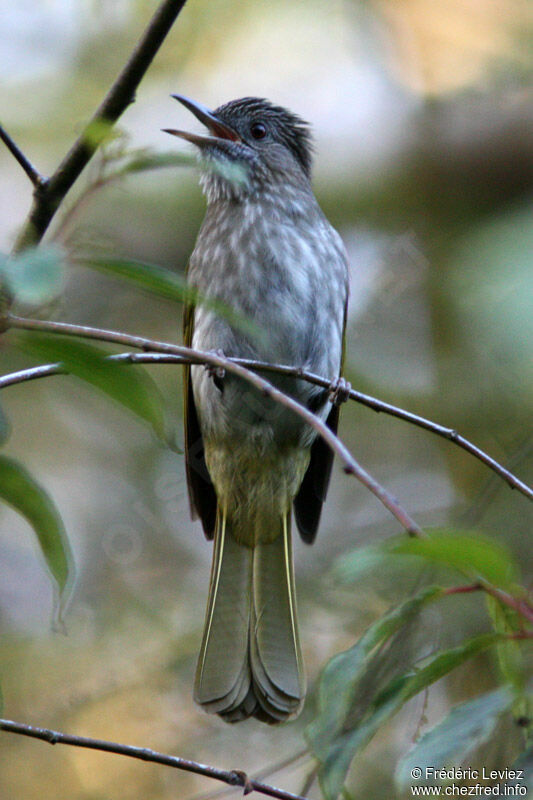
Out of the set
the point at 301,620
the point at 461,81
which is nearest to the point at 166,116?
the point at 461,81

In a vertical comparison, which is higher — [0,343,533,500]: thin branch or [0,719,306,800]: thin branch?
[0,343,533,500]: thin branch

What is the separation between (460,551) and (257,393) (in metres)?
2.50

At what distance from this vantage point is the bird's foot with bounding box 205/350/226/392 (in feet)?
11.6

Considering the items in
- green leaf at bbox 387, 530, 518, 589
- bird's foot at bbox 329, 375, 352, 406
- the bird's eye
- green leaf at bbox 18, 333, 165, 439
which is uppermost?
the bird's eye

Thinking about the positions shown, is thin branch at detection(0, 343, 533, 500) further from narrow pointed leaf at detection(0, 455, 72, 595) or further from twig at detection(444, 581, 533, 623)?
twig at detection(444, 581, 533, 623)

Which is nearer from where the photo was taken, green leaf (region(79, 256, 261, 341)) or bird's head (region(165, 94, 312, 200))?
green leaf (region(79, 256, 261, 341))

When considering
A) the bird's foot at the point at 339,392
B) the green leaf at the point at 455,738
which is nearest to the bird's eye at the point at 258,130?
the bird's foot at the point at 339,392

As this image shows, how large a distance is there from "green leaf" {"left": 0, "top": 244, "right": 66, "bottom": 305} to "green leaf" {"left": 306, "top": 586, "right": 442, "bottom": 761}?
0.86m

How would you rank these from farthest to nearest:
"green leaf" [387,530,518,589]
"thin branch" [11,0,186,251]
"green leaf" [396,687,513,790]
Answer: "thin branch" [11,0,186,251], "green leaf" [396,687,513,790], "green leaf" [387,530,518,589]

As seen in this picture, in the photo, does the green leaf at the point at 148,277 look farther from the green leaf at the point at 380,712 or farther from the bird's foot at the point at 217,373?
the bird's foot at the point at 217,373

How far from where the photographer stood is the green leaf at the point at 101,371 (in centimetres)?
179

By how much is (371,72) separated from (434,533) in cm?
597

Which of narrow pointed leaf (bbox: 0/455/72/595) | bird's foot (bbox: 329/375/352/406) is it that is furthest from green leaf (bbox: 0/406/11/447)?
bird's foot (bbox: 329/375/352/406)

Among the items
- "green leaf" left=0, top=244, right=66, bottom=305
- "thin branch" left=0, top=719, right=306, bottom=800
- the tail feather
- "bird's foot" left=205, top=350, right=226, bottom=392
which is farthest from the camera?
"bird's foot" left=205, top=350, right=226, bottom=392
